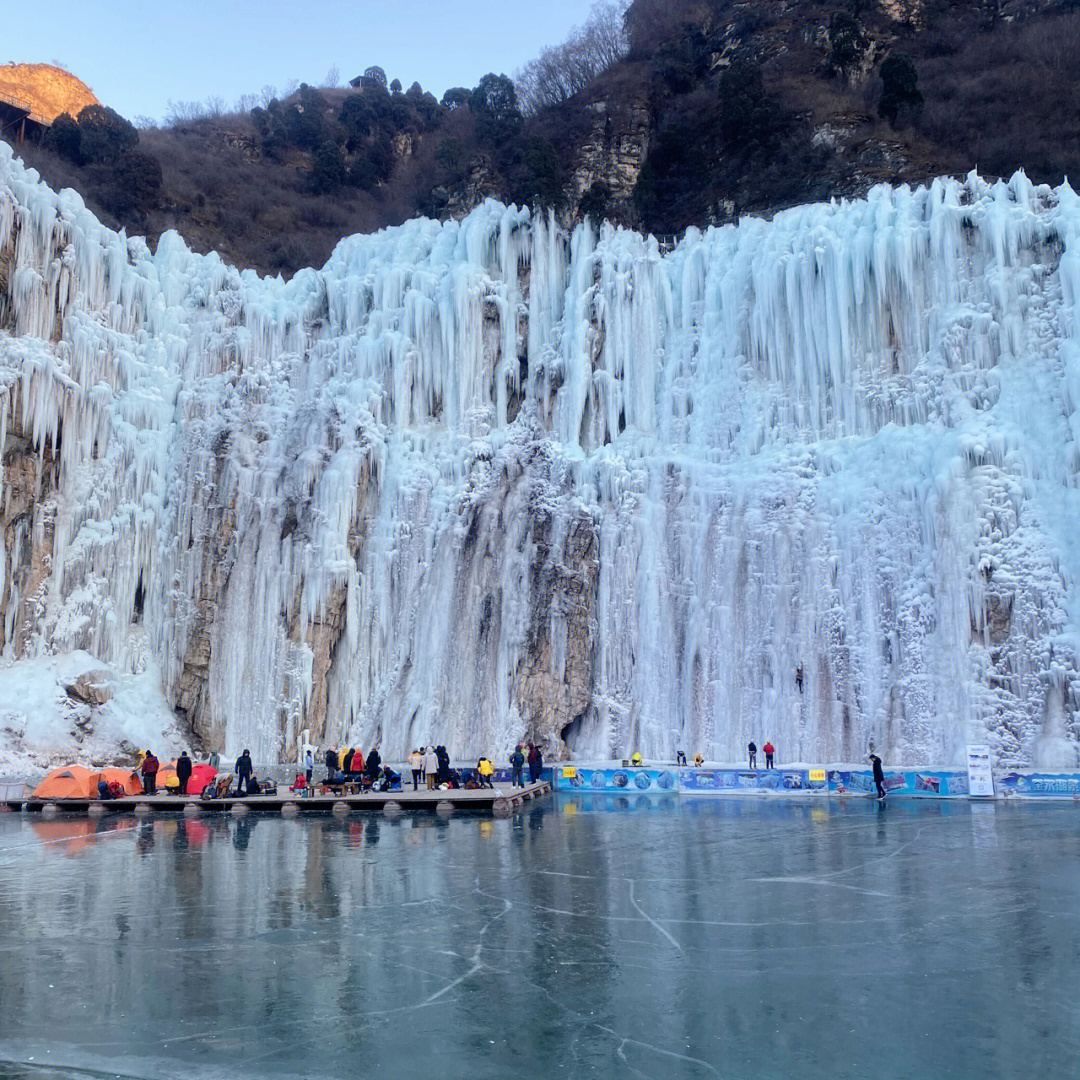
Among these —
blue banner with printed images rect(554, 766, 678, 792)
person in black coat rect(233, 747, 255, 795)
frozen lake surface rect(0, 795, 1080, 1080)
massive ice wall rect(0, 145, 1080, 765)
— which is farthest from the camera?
massive ice wall rect(0, 145, 1080, 765)

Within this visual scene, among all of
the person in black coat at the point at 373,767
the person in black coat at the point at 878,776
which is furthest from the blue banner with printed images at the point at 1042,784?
the person in black coat at the point at 373,767

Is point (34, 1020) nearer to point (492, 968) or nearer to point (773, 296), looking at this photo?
point (492, 968)

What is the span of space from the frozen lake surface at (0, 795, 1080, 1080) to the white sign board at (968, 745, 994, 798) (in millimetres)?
4582

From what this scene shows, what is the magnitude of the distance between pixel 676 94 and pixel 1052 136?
15336 mm

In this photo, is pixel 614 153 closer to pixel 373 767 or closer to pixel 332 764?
pixel 332 764

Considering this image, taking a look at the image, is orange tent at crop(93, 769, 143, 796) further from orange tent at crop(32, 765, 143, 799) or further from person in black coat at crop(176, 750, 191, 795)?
person in black coat at crop(176, 750, 191, 795)

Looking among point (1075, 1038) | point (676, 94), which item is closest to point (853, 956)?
point (1075, 1038)

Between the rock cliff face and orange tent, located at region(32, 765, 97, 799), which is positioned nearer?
orange tent, located at region(32, 765, 97, 799)

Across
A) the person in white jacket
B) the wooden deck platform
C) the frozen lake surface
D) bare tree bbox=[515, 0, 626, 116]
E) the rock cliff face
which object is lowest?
the frozen lake surface

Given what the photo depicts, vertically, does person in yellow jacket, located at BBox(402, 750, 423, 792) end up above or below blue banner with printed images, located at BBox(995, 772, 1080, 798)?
above

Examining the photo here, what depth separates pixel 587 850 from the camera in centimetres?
1269

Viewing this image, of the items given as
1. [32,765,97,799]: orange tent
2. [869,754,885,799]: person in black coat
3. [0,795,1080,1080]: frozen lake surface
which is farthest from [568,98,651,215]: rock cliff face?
[0,795,1080,1080]: frozen lake surface

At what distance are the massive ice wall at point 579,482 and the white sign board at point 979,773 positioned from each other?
5.23 m

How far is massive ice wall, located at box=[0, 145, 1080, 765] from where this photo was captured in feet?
82.7
